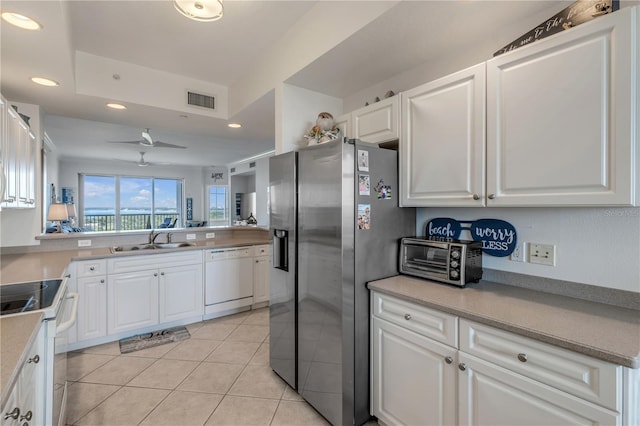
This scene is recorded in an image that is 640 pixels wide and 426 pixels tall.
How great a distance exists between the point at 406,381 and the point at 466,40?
210 cm

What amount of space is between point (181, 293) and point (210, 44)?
2596 mm

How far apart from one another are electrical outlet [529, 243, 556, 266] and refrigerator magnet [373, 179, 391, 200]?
2.80 feet

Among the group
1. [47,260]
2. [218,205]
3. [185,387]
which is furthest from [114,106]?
[218,205]

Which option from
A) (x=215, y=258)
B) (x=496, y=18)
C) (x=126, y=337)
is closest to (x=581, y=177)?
(x=496, y=18)

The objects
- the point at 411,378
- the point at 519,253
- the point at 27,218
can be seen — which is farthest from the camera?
the point at 27,218

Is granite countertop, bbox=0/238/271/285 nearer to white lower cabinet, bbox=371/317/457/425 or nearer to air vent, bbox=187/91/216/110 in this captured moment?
white lower cabinet, bbox=371/317/457/425

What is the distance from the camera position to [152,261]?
124 inches

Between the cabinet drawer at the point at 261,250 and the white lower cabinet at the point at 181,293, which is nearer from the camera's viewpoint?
the white lower cabinet at the point at 181,293

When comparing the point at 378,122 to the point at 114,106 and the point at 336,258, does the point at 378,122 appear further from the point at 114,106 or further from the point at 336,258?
the point at 114,106

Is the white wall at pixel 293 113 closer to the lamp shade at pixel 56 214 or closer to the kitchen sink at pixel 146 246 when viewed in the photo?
the kitchen sink at pixel 146 246

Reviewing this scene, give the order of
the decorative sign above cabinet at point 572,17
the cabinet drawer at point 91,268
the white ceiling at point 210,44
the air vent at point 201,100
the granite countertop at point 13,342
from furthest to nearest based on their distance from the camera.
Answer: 1. the air vent at point 201,100
2. the cabinet drawer at point 91,268
3. the white ceiling at point 210,44
4. the decorative sign above cabinet at point 572,17
5. the granite countertop at point 13,342

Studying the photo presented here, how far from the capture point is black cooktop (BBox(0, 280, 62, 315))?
139cm

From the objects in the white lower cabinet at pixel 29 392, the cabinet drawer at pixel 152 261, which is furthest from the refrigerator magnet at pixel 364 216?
the cabinet drawer at pixel 152 261

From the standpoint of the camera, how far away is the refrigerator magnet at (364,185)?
5.90 ft
